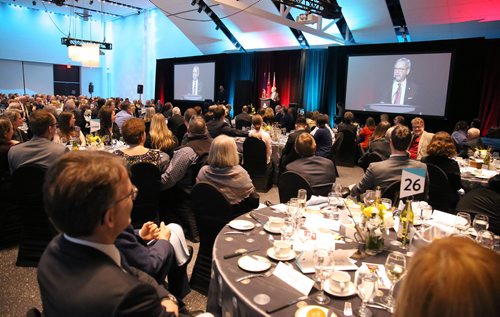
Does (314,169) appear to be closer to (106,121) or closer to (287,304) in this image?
(287,304)

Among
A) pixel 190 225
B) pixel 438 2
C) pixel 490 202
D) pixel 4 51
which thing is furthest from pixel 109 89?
pixel 490 202

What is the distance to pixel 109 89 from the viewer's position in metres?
22.0

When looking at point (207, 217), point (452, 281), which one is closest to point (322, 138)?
point (207, 217)

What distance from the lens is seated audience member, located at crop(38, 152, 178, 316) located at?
103 cm

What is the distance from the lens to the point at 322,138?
6.75 metres

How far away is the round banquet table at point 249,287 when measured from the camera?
145cm

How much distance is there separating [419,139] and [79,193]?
5879 millimetres

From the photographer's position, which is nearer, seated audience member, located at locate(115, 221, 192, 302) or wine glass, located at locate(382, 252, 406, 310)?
wine glass, located at locate(382, 252, 406, 310)

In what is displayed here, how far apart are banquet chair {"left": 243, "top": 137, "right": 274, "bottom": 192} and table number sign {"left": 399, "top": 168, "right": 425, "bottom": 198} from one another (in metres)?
3.62

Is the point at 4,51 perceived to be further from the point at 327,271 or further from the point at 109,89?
the point at 327,271

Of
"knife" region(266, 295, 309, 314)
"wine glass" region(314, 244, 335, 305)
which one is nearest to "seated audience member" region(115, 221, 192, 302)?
"knife" region(266, 295, 309, 314)

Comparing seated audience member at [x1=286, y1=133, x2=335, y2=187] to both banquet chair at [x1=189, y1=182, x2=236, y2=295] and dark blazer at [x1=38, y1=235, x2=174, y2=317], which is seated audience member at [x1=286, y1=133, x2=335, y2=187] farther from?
dark blazer at [x1=38, y1=235, x2=174, y2=317]

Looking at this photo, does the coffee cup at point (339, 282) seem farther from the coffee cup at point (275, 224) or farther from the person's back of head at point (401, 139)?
the person's back of head at point (401, 139)

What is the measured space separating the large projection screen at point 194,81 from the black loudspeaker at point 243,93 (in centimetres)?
183
